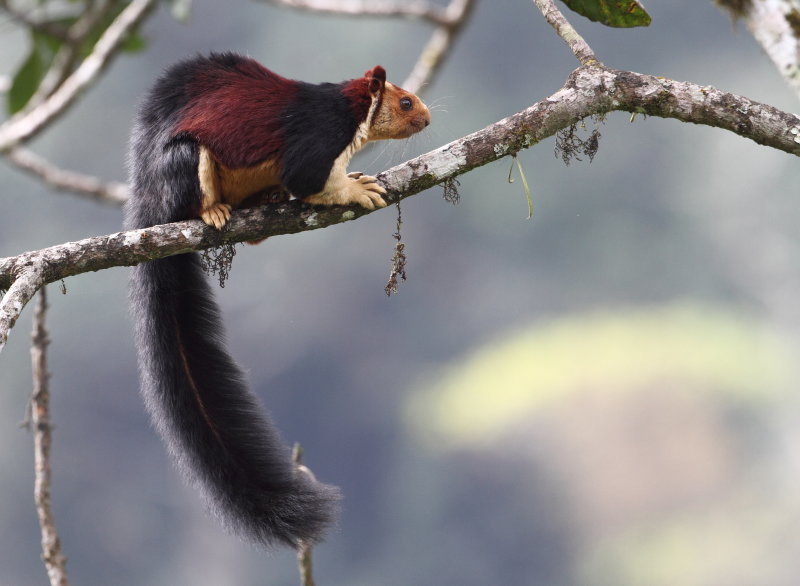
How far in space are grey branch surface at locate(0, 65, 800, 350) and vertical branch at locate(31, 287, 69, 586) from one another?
2.62 feet

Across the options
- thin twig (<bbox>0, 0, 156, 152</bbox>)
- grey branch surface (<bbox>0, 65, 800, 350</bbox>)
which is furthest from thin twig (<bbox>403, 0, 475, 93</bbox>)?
grey branch surface (<bbox>0, 65, 800, 350</bbox>)

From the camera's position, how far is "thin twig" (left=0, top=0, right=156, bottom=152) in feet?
13.9

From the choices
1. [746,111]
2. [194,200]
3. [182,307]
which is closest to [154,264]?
[182,307]

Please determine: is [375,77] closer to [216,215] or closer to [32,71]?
[216,215]

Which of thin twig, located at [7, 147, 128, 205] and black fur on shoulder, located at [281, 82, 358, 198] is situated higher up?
thin twig, located at [7, 147, 128, 205]

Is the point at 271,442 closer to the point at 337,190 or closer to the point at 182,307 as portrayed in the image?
the point at 182,307

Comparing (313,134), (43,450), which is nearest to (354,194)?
(313,134)

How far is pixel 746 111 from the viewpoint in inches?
102

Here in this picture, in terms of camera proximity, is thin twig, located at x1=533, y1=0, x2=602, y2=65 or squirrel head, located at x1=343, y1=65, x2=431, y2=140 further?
squirrel head, located at x1=343, y1=65, x2=431, y2=140

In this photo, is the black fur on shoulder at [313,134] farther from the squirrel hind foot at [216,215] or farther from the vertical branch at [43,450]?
the vertical branch at [43,450]

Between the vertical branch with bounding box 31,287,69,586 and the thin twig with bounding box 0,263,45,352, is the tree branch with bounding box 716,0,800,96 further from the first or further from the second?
the vertical branch with bounding box 31,287,69,586

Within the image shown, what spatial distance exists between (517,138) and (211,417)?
1287 millimetres

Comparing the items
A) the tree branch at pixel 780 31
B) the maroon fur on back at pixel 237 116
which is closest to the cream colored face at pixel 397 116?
the maroon fur on back at pixel 237 116

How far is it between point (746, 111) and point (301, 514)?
66.8 inches
